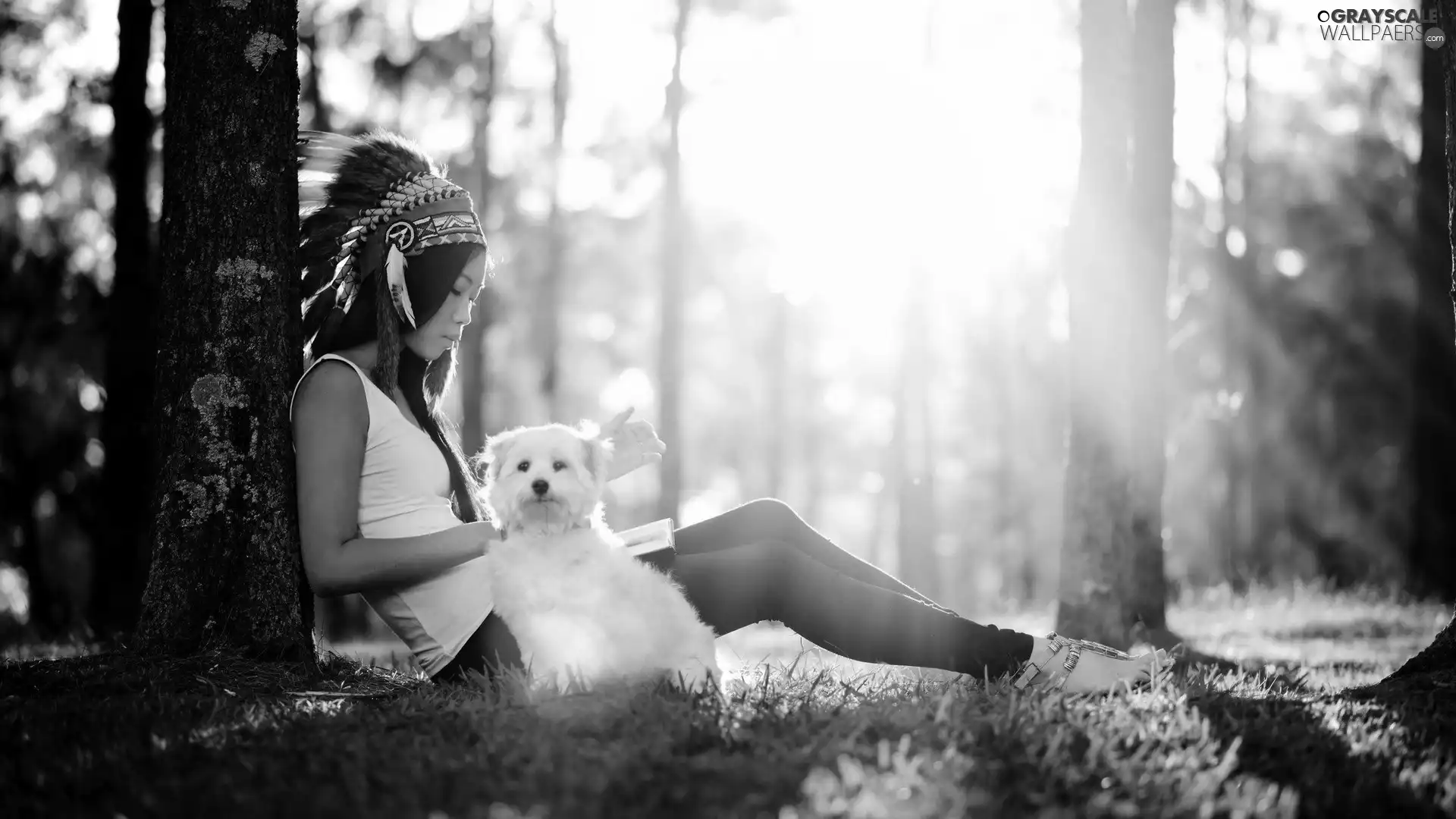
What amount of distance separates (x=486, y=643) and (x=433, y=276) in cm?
140

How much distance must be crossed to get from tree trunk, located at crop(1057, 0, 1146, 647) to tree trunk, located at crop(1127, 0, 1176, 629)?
11cm

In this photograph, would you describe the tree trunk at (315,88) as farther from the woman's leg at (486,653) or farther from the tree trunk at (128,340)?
the woman's leg at (486,653)

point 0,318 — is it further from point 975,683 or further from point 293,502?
point 975,683

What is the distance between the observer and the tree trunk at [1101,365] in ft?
24.6

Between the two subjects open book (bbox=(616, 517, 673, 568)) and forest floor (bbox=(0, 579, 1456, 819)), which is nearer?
forest floor (bbox=(0, 579, 1456, 819))

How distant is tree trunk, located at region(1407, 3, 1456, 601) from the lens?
10.9m

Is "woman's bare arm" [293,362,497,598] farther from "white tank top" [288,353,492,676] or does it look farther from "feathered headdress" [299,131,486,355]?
"feathered headdress" [299,131,486,355]

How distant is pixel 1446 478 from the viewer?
12.2 metres

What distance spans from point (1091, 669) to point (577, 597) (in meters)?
1.79

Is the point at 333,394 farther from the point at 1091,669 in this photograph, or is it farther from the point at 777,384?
the point at 777,384

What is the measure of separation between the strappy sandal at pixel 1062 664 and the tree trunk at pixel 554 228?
12.9m

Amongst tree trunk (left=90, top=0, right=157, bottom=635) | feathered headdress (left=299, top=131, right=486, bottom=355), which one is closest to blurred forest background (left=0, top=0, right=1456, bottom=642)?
tree trunk (left=90, top=0, right=157, bottom=635)

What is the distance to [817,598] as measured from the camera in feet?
12.7

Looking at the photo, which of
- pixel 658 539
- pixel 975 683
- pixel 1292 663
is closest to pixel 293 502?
pixel 658 539
